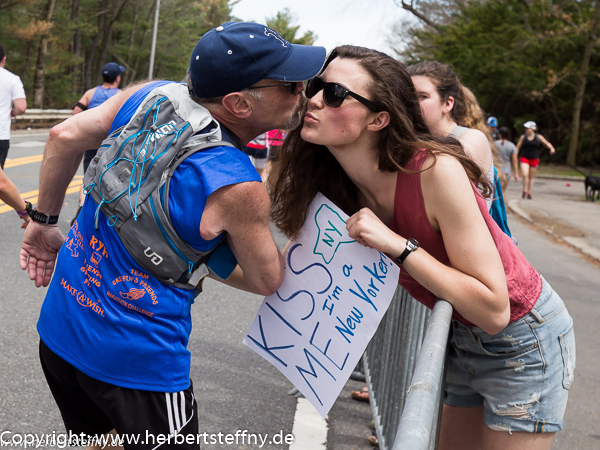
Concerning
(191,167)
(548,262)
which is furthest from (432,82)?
(548,262)

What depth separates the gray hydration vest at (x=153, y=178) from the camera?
5.92 feet

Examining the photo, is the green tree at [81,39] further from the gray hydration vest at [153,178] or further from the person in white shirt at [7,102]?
the gray hydration vest at [153,178]

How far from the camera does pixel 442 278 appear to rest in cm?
190

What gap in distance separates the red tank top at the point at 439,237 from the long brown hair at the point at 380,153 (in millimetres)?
64

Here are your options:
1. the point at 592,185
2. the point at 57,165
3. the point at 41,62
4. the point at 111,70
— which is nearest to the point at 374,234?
the point at 57,165

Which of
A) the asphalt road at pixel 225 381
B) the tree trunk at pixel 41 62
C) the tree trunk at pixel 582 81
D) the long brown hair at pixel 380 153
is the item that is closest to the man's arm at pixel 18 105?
the asphalt road at pixel 225 381

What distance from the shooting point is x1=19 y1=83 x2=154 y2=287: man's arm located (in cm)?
212

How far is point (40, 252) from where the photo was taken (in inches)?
99.0

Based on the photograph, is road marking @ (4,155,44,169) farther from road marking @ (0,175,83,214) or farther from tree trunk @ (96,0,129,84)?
tree trunk @ (96,0,129,84)

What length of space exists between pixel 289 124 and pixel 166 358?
86 centimetres

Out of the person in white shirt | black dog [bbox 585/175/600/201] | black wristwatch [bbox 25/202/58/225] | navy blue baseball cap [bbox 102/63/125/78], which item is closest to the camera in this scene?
black wristwatch [bbox 25/202/58/225]

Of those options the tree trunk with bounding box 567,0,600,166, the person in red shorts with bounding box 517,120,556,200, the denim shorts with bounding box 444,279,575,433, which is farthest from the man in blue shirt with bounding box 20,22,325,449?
the tree trunk with bounding box 567,0,600,166

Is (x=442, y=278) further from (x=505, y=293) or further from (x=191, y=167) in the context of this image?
(x=191, y=167)

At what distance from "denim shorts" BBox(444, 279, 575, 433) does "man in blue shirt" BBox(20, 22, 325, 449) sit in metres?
0.80
